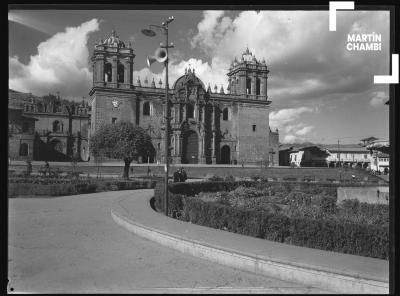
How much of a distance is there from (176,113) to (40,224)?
38.7m

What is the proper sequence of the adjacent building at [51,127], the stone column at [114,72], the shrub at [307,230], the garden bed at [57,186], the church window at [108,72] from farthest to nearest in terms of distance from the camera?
the adjacent building at [51,127] < the church window at [108,72] < the stone column at [114,72] < the garden bed at [57,186] < the shrub at [307,230]

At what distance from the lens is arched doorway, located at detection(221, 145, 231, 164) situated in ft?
164

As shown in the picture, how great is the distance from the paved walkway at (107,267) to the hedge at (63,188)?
22.0 ft

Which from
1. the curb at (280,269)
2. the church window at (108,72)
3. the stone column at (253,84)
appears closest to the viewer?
the curb at (280,269)

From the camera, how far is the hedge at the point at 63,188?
1598 cm

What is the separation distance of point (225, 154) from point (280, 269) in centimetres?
4458

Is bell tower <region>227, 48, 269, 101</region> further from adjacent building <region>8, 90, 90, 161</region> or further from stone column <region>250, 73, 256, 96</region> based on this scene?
adjacent building <region>8, 90, 90, 161</region>

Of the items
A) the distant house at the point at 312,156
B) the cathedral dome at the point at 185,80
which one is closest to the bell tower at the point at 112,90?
the cathedral dome at the point at 185,80

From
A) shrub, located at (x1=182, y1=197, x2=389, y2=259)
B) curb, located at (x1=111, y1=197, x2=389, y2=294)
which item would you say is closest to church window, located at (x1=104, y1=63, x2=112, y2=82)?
shrub, located at (x1=182, y1=197, x2=389, y2=259)

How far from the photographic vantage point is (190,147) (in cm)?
4794

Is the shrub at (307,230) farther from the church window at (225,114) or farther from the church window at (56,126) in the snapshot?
the church window at (56,126)

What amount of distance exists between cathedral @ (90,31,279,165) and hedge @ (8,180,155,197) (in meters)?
22.7

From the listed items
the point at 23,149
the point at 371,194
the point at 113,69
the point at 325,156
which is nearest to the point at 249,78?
the point at 113,69
